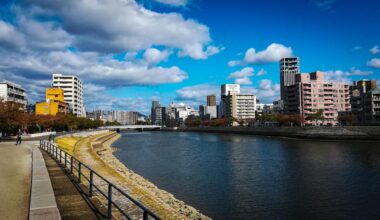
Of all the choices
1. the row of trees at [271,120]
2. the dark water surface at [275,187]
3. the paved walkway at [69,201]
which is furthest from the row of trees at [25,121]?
the row of trees at [271,120]

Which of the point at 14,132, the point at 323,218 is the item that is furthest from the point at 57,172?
the point at 14,132

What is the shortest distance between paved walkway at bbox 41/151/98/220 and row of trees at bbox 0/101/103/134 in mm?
33808

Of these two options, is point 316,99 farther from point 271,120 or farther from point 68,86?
point 68,86

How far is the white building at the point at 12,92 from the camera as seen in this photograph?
9044cm

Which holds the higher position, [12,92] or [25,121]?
[12,92]

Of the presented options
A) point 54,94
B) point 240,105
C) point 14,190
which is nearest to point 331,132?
point 14,190

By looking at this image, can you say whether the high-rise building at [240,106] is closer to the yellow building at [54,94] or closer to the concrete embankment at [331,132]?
the concrete embankment at [331,132]

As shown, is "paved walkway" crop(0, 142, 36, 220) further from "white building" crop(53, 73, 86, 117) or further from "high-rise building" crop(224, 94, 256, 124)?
"high-rise building" crop(224, 94, 256, 124)

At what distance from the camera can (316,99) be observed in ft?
421

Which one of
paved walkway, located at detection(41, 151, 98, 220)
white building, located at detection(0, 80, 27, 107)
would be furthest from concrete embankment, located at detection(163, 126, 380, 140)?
white building, located at detection(0, 80, 27, 107)

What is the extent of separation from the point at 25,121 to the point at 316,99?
106 meters

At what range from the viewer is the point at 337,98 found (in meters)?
133

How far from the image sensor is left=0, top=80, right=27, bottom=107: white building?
90438mm

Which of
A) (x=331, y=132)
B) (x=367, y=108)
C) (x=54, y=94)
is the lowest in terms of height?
(x=331, y=132)
